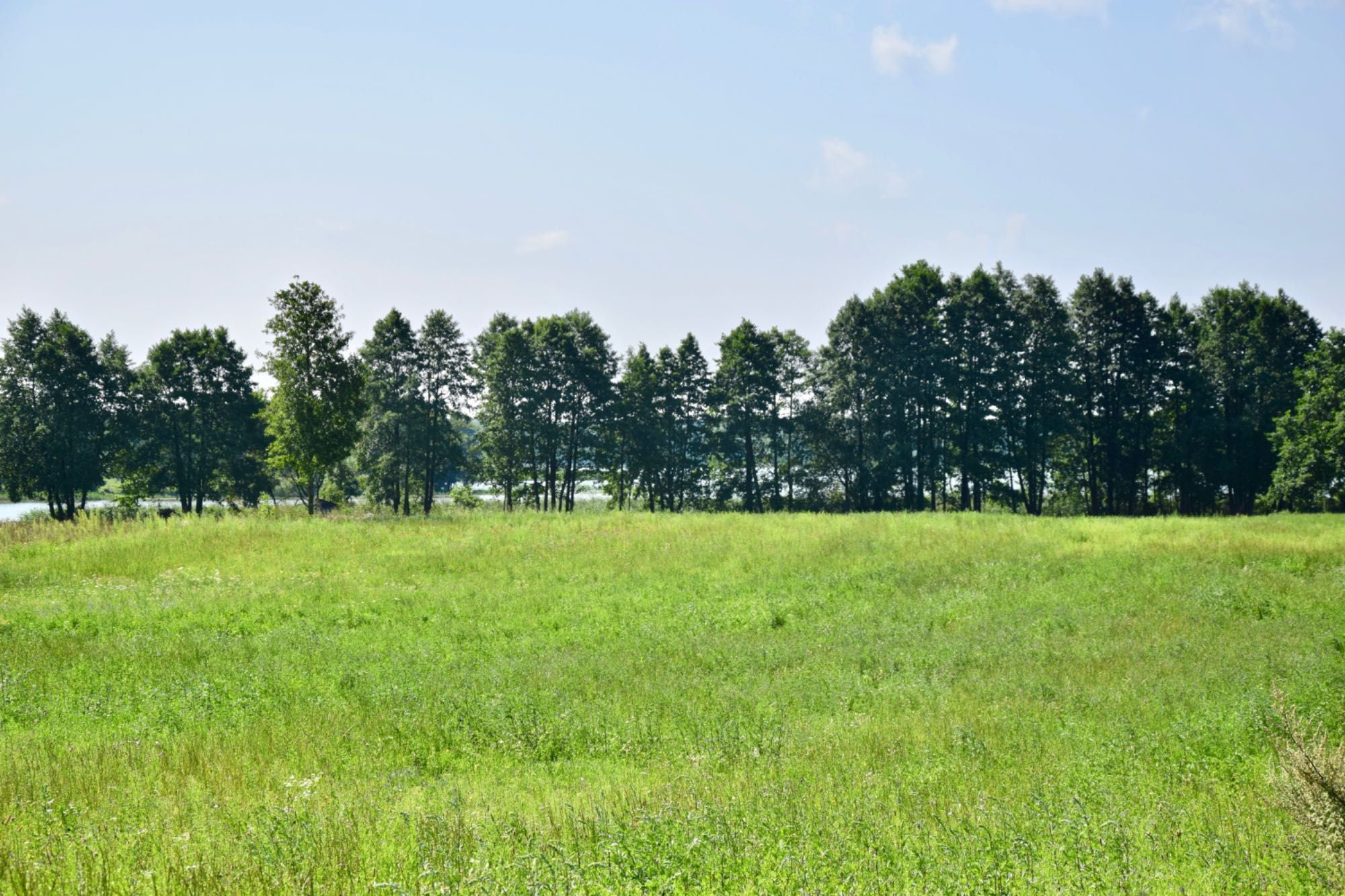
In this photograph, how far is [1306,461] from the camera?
43.4 m

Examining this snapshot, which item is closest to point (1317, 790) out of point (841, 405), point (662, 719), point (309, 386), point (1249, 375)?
point (662, 719)

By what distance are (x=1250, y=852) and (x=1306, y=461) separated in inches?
1988

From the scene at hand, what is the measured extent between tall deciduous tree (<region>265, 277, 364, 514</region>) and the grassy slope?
14992 millimetres

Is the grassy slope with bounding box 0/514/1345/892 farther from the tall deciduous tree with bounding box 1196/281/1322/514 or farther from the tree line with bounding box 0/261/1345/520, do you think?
the tall deciduous tree with bounding box 1196/281/1322/514

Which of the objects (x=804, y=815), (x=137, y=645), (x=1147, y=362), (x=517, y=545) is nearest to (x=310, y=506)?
(x=517, y=545)

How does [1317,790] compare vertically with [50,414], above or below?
below

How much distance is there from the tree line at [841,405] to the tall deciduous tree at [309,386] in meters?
12.4

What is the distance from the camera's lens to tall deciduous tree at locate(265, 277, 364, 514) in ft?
118

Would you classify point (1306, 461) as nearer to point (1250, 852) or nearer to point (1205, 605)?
point (1205, 605)

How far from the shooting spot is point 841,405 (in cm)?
5416

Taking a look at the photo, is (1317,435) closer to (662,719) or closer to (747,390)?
(747,390)

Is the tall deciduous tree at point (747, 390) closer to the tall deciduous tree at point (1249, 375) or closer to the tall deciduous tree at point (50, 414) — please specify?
the tall deciduous tree at point (1249, 375)

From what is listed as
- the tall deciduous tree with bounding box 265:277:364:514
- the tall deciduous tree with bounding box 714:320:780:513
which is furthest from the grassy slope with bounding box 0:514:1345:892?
the tall deciduous tree with bounding box 714:320:780:513

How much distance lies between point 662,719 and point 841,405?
46.8 metres
